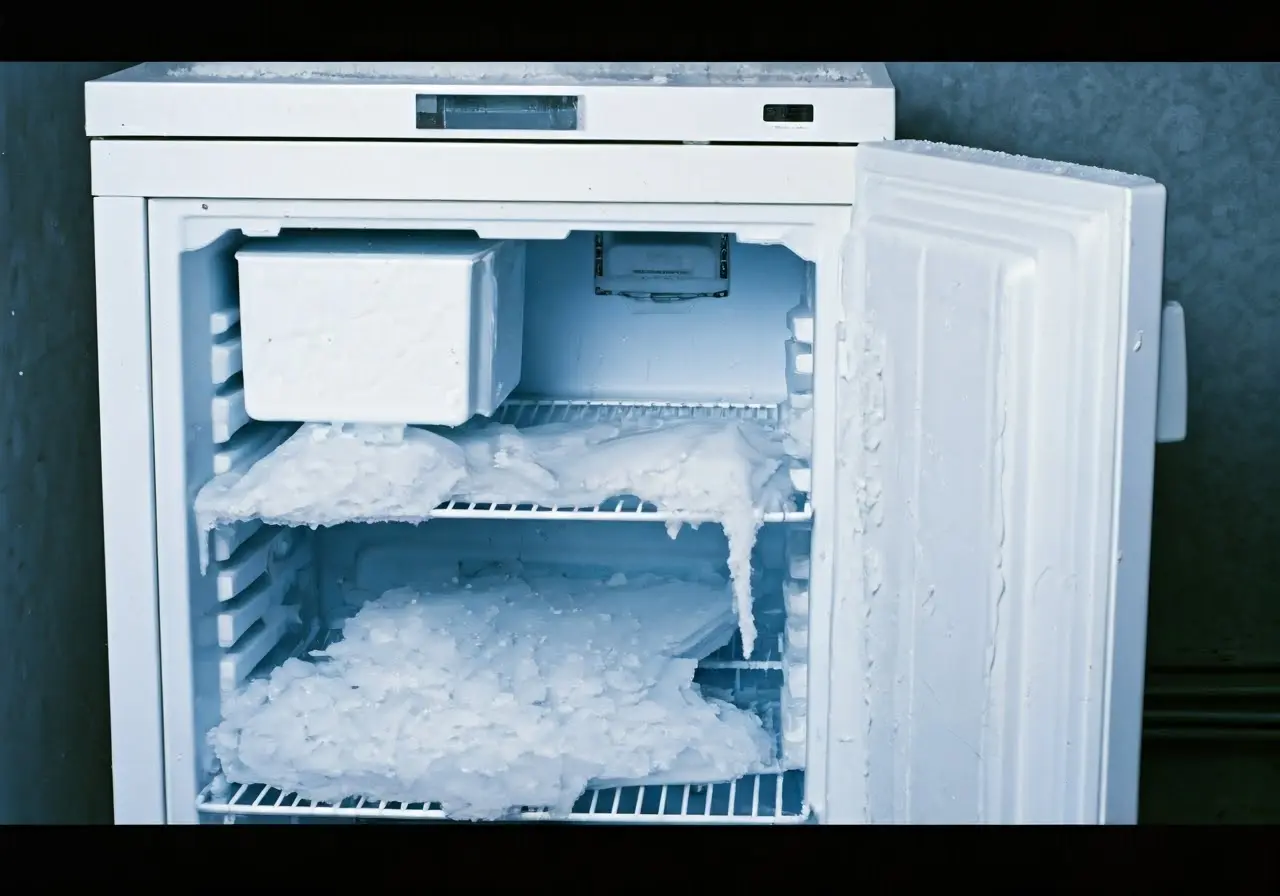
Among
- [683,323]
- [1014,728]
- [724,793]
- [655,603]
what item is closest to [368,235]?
[683,323]

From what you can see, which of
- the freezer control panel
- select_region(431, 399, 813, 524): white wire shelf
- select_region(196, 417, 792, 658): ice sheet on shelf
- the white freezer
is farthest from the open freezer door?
select_region(431, 399, 813, 524): white wire shelf

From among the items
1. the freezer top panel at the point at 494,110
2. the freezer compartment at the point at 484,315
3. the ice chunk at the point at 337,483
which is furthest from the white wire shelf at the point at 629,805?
Answer: the freezer top panel at the point at 494,110

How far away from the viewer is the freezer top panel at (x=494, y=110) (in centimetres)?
162

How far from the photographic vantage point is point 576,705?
6.21 feet

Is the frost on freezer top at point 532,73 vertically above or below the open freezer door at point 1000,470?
above

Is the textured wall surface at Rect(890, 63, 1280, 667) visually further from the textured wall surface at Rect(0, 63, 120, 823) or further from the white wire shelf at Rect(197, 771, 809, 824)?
the textured wall surface at Rect(0, 63, 120, 823)

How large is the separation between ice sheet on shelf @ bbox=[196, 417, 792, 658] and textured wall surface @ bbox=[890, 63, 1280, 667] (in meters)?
0.78

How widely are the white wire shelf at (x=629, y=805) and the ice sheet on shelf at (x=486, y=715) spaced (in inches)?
0.9

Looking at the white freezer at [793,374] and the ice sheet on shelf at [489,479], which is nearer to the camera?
the white freezer at [793,374]

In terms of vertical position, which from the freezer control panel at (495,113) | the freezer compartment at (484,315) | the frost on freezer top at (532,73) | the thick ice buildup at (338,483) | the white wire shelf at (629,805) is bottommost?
the white wire shelf at (629,805)

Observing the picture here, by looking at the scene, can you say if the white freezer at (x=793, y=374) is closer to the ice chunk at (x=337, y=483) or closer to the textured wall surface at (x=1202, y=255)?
the ice chunk at (x=337, y=483)

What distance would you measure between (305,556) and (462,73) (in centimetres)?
76

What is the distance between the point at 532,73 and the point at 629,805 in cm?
88

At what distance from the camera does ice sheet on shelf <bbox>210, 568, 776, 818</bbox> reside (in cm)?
182
